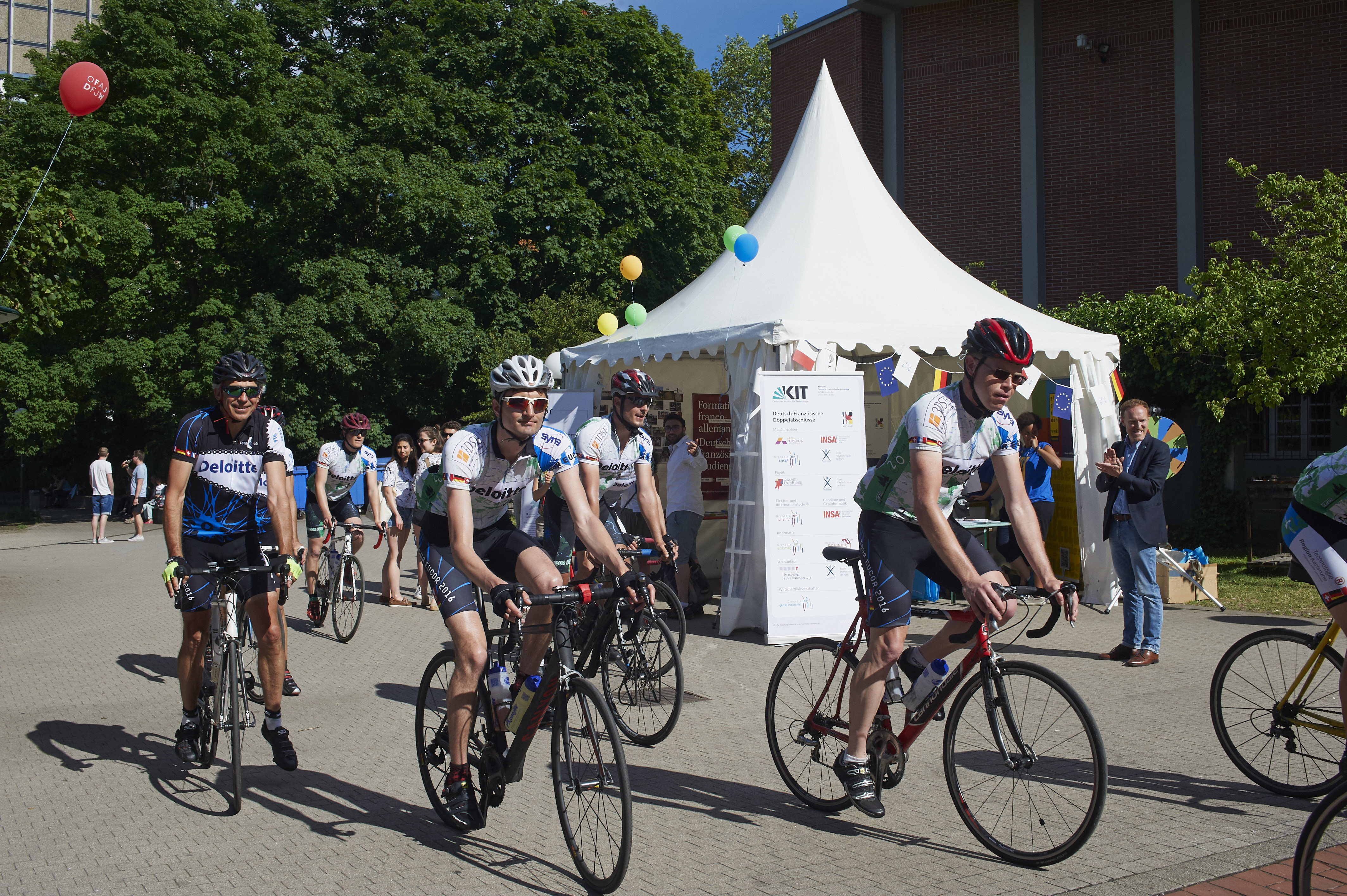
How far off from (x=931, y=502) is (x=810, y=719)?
1256 mm

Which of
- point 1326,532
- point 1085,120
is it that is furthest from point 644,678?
point 1085,120

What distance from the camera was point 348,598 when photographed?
1012cm

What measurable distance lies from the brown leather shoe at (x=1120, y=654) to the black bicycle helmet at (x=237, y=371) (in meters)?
6.62

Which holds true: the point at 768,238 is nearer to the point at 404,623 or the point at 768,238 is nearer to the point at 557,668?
the point at 404,623

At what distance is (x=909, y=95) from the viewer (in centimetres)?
2634

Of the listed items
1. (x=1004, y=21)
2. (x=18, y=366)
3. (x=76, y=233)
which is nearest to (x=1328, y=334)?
(x=1004, y=21)

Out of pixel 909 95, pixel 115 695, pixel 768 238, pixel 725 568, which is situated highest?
pixel 909 95

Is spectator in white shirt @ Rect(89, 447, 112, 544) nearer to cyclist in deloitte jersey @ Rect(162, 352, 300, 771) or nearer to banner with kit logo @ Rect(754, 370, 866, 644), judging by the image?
banner with kit logo @ Rect(754, 370, 866, 644)

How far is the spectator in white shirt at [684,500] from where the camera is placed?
11219 millimetres

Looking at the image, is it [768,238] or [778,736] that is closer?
[778,736]

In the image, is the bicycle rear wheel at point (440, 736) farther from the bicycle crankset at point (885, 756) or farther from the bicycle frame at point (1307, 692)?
the bicycle frame at point (1307, 692)

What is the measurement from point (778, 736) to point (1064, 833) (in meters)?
1.42

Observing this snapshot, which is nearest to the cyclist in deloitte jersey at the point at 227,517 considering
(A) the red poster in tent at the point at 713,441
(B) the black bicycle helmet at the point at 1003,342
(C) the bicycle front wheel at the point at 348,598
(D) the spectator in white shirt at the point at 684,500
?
(B) the black bicycle helmet at the point at 1003,342

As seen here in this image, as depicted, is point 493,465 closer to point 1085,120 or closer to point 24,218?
point 24,218
